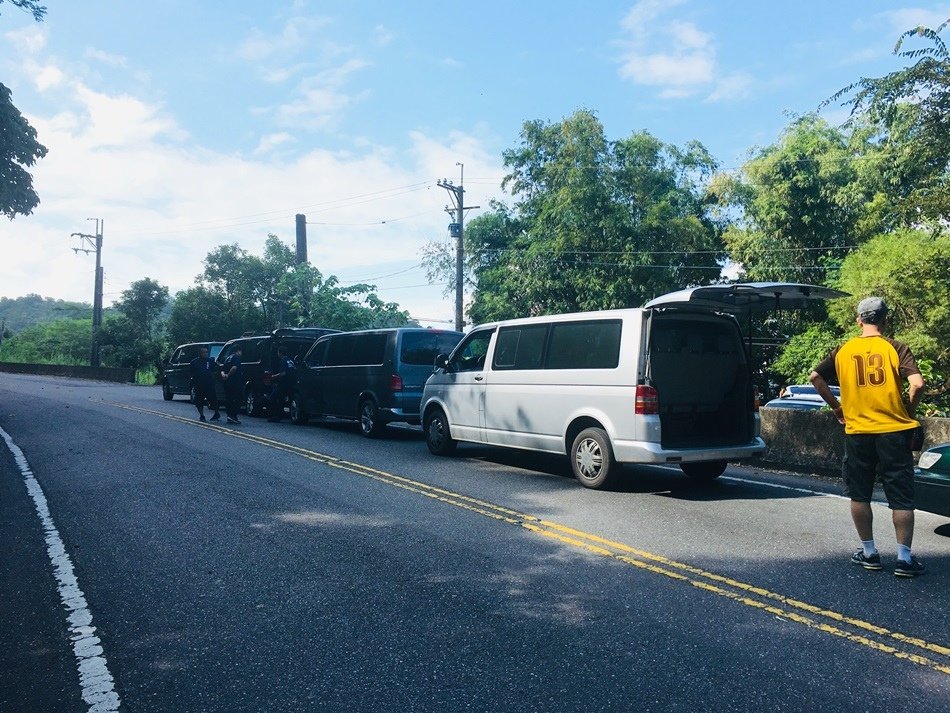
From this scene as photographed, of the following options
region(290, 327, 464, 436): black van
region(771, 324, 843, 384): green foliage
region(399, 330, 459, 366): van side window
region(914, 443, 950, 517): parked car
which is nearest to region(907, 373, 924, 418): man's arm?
region(914, 443, 950, 517): parked car

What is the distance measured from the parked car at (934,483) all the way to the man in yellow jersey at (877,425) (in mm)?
788

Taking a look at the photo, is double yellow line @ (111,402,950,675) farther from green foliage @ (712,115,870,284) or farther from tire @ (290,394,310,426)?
green foliage @ (712,115,870,284)

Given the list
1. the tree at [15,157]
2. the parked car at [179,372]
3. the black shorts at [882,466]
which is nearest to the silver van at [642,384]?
the black shorts at [882,466]

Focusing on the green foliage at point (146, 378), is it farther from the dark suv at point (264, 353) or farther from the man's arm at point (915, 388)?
the man's arm at point (915, 388)

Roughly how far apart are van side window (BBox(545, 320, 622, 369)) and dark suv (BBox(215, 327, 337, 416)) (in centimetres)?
951

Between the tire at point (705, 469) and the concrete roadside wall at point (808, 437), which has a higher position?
the concrete roadside wall at point (808, 437)

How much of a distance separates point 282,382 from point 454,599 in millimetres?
13188

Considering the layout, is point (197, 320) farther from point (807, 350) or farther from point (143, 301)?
point (807, 350)

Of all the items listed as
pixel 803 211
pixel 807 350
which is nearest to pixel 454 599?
pixel 807 350

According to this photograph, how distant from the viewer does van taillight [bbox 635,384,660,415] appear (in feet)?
27.2

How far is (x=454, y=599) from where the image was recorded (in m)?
4.81

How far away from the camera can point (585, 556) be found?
5.83 m

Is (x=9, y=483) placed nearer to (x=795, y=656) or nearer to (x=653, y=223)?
(x=795, y=656)

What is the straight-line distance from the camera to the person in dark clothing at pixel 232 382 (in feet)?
55.7
